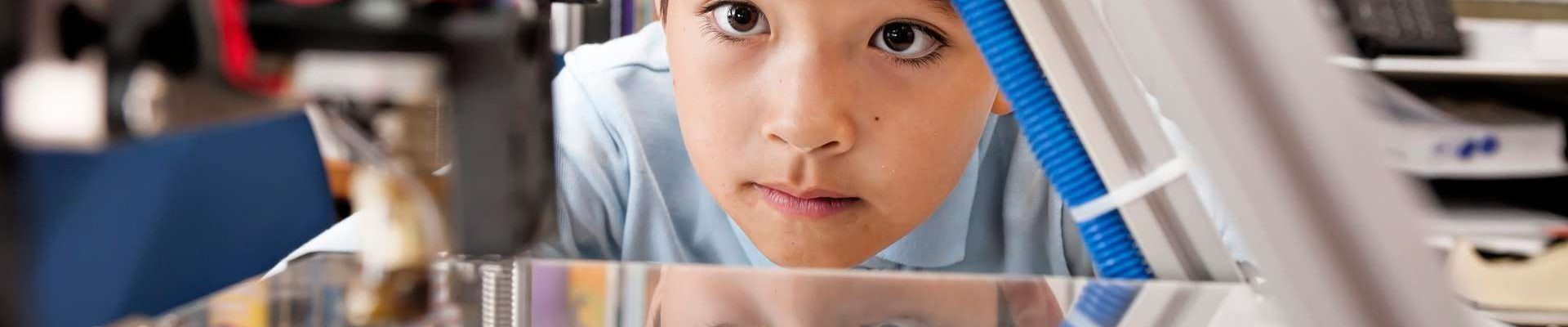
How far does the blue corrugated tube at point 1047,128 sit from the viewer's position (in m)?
0.62

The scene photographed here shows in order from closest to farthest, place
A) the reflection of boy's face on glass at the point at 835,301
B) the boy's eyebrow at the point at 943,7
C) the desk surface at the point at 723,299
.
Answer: the desk surface at the point at 723,299 → the reflection of boy's face on glass at the point at 835,301 → the boy's eyebrow at the point at 943,7

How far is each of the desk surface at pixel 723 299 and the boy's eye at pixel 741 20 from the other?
219 millimetres

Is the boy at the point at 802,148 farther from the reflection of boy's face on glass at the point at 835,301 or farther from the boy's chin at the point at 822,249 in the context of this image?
the reflection of boy's face on glass at the point at 835,301

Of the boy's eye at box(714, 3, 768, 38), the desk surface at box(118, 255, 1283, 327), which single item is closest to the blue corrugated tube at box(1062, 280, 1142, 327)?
the desk surface at box(118, 255, 1283, 327)

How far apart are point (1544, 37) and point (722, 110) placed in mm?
913

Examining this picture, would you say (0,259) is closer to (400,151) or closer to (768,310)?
(400,151)

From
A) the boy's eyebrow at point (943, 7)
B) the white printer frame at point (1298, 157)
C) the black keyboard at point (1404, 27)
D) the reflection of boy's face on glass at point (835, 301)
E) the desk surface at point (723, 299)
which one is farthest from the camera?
the black keyboard at point (1404, 27)

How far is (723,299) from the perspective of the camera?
2.00 feet

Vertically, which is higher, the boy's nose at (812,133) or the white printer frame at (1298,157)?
the white printer frame at (1298,157)

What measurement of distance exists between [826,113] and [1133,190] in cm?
28

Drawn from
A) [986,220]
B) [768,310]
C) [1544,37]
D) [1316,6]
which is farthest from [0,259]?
[1544,37]

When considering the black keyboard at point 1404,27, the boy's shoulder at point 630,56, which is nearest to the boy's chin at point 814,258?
the boy's shoulder at point 630,56

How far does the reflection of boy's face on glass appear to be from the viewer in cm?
56

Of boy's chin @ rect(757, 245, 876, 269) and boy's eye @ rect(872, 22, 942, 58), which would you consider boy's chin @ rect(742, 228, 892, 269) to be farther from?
boy's eye @ rect(872, 22, 942, 58)
